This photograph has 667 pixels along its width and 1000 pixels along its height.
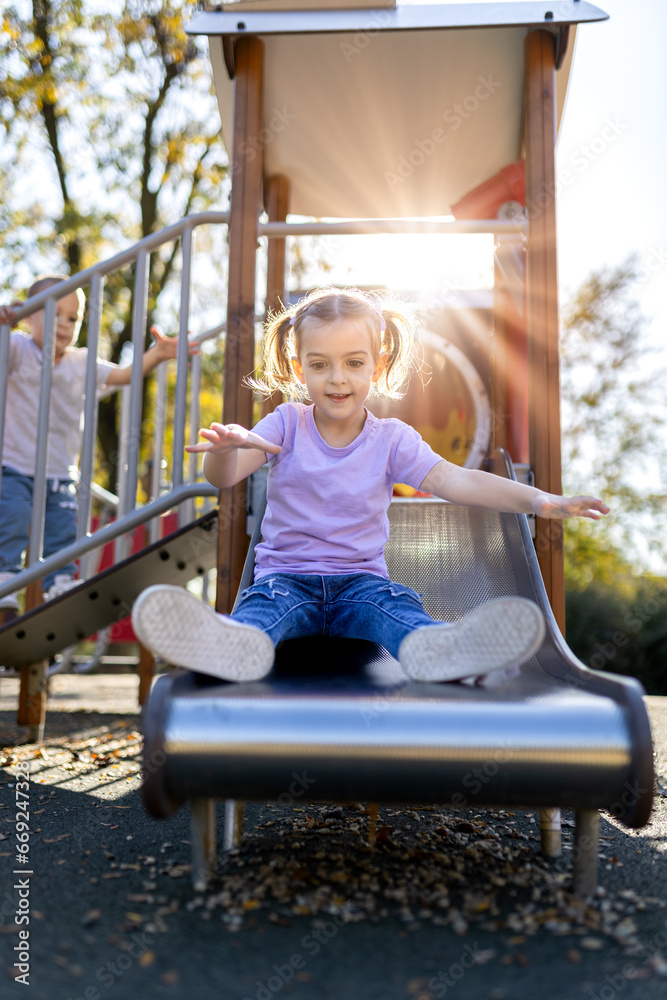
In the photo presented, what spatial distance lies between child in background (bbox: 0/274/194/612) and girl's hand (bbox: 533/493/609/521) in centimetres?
215

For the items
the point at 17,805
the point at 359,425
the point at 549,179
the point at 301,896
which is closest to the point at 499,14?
the point at 549,179

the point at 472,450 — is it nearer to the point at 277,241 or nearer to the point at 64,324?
the point at 277,241

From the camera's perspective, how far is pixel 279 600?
2.14m

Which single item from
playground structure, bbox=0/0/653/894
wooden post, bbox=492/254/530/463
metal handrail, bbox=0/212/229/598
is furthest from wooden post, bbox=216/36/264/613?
wooden post, bbox=492/254/530/463

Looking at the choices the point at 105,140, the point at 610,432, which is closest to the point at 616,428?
the point at 610,432

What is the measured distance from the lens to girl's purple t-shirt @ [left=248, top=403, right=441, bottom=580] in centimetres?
236

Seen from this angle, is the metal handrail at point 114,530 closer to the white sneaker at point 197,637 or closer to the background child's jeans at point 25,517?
the background child's jeans at point 25,517

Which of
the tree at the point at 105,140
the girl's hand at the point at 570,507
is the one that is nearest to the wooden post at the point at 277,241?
the girl's hand at the point at 570,507

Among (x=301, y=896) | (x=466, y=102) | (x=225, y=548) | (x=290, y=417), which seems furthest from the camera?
(x=466, y=102)

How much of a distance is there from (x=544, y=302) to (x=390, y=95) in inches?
60.7

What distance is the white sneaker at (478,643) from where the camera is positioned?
5.41ft

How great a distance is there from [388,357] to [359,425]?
25 cm

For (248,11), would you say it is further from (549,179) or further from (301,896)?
(301,896)

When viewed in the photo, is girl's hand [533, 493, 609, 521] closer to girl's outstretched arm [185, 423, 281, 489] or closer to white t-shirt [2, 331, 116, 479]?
girl's outstretched arm [185, 423, 281, 489]
